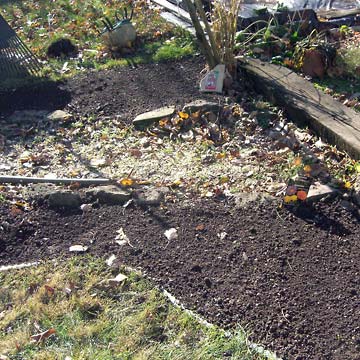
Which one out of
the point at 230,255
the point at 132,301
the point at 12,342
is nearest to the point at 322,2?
the point at 230,255

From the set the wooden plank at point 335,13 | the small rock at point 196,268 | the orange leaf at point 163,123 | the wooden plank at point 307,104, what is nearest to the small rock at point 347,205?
the wooden plank at point 307,104

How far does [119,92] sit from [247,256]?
306 cm

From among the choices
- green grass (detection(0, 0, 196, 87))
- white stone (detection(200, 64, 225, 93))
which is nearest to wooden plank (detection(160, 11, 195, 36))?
green grass (detection(0, 0, 196, 87))

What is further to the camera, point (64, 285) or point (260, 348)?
point (64, 285)

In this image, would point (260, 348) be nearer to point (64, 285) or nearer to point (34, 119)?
point (64, 285)

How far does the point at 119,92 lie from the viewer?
21.5 ft

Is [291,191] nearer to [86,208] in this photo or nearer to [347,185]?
[347,185]

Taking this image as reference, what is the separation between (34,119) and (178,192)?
2137mm

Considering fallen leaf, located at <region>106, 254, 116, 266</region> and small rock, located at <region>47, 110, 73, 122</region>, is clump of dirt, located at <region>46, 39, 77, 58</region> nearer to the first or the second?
small rock, located at <region>47, 110, 73, 122</region>

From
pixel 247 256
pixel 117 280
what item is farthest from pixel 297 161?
pixel 117 280

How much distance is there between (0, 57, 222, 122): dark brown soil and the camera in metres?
6.23

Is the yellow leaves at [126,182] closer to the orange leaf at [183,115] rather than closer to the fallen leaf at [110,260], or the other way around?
the fallen leaf at [110,260]

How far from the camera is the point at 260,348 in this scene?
11.0 feet

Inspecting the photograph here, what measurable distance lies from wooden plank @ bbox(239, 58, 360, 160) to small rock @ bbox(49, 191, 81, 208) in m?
2.02
